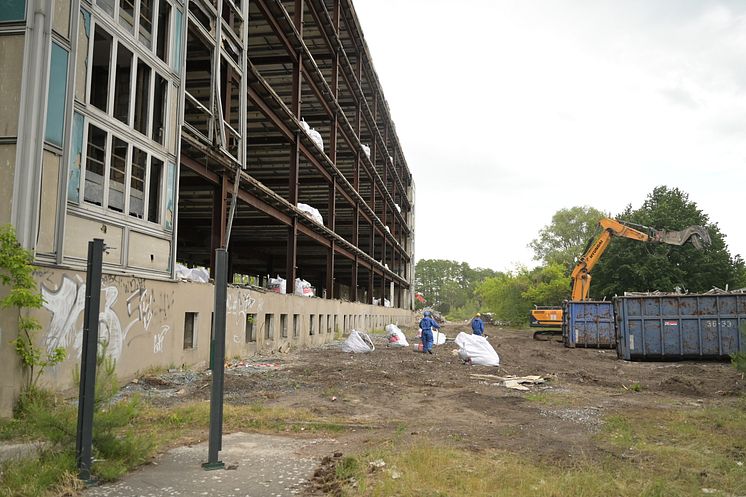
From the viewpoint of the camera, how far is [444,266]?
155 meters

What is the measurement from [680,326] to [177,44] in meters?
15.7

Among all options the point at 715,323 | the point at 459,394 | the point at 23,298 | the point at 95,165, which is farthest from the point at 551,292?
the point at 23,298

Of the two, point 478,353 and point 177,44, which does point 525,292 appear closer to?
point 478,353

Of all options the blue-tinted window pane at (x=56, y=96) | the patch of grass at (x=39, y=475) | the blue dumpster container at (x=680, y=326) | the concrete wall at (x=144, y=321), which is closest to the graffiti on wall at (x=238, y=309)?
the concrete wall at (x=144, y=321)

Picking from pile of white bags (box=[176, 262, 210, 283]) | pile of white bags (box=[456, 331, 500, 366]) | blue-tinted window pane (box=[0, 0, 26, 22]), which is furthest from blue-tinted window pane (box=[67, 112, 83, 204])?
pile of white bags (box=[456, 331, 500, 366])

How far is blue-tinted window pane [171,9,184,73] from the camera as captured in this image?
12.8m

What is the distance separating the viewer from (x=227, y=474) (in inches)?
210

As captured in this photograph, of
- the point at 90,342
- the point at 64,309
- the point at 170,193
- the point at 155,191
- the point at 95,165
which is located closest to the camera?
the point at 90,342

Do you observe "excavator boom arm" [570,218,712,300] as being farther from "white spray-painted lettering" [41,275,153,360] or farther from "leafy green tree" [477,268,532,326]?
"leafy green tree" [477,268,532,326]

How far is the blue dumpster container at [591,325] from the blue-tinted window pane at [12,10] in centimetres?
2039

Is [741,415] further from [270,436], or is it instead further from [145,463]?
[145,463]

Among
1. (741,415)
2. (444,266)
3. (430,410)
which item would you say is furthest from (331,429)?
(444,266)

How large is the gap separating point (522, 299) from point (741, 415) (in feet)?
181

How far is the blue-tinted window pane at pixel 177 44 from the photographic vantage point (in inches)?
502
